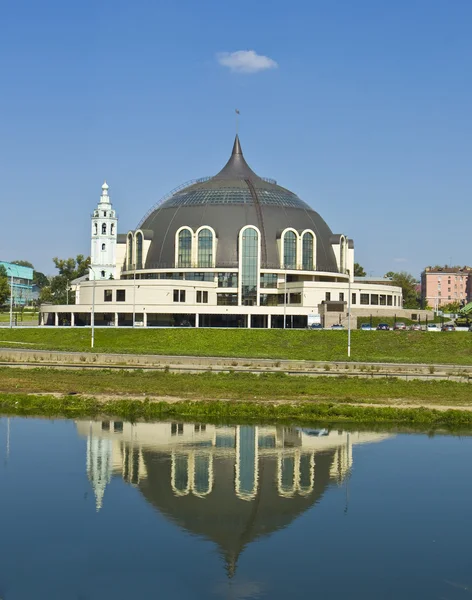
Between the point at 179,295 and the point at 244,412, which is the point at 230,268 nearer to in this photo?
the point at 179,295

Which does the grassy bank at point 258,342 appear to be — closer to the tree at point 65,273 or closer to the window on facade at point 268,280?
the window on facade at point 268,280

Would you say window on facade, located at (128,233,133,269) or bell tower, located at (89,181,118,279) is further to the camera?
bell tower, located at (89,181,118,279)

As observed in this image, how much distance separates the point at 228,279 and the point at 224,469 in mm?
73242

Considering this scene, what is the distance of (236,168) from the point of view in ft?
384

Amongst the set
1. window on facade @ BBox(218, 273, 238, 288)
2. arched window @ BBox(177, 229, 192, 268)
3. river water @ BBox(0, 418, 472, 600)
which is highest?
arched window @ BBox(177, 229, 192, 268)

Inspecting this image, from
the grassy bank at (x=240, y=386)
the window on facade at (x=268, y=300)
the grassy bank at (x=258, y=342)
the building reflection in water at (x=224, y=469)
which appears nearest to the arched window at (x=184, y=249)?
the window on facade at (x=268, y=300)

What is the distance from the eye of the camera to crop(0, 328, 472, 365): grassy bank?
71.2 metres

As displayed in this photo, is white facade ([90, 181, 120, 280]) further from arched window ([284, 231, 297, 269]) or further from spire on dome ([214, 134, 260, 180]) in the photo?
arched window ([284, 231, 297, 269])

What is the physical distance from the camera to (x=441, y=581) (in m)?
22.0

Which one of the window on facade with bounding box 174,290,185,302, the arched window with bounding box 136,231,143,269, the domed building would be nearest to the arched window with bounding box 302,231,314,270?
the domed building

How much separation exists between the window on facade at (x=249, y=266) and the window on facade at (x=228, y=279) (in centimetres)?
86

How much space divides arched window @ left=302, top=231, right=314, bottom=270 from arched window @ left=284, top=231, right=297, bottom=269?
133cm

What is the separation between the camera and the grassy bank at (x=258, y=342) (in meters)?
71.2

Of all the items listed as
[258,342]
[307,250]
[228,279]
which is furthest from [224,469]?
[307,250]
